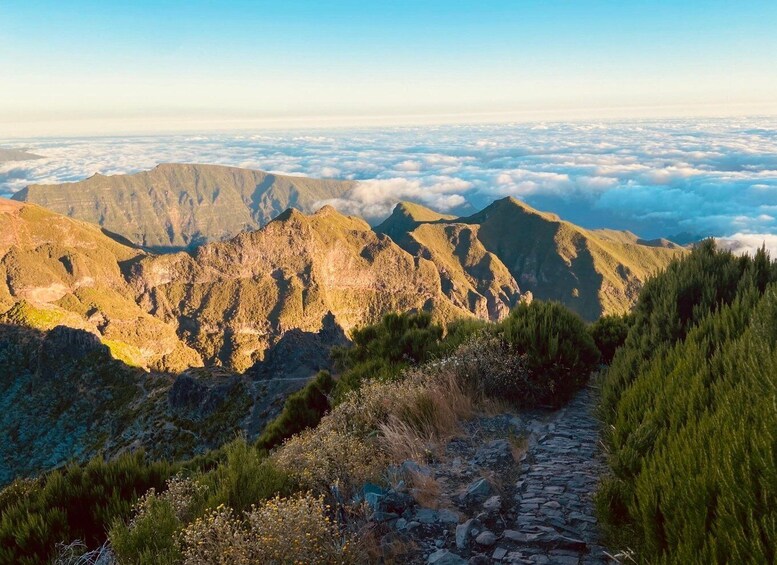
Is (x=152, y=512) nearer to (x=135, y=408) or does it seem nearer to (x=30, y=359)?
(x=135, y=408)

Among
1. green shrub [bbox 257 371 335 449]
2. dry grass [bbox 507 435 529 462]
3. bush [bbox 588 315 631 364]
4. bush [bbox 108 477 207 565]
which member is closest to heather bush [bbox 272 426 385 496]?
bush [bbox 108 477 207 565]

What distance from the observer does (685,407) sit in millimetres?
5020

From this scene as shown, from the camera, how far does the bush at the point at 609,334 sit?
14119 mm

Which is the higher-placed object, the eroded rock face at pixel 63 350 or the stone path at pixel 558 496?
the stone path at pixel 558 496

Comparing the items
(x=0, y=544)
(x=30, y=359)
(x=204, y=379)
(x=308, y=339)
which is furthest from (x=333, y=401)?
(x=30, y=359)

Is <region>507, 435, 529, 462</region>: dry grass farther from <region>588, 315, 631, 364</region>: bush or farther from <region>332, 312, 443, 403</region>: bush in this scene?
<region>588, 315, 631, 364</region>: bush

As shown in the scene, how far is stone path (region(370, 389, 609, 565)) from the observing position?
15.4 ft

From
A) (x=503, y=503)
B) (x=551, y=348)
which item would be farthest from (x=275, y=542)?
(x=551, y=348)

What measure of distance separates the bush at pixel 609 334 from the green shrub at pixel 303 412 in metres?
9.20

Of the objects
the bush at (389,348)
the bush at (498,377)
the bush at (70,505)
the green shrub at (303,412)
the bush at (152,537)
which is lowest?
the green shrub at (303,412)

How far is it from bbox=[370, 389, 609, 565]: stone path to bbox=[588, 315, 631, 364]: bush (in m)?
6.71

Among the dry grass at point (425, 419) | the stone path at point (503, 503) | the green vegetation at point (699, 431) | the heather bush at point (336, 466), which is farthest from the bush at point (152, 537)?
the green vegetation at point (699, 431)

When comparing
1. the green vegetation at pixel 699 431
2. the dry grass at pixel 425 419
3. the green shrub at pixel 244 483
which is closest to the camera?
the green vegetation at pixel 699 431

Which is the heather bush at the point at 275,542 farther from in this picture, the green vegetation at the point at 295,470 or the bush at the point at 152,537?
the bush at the point at 152,537
